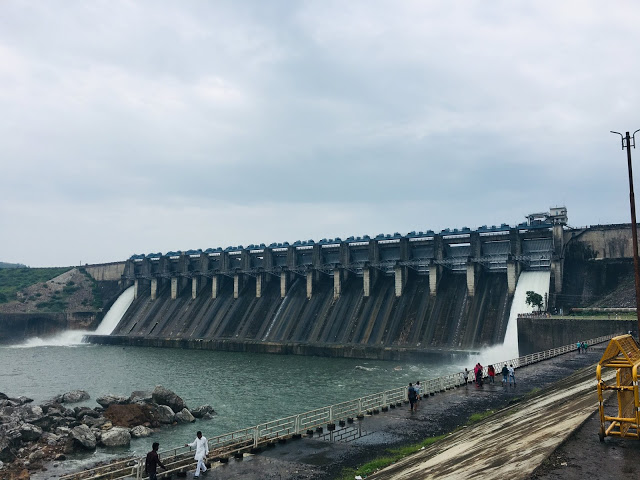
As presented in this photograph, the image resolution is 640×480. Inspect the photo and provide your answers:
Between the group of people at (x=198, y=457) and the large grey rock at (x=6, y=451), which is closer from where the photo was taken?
the group of people at (x=198, y=457)

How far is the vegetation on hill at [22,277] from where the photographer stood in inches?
4923

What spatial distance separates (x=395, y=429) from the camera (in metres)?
24.6

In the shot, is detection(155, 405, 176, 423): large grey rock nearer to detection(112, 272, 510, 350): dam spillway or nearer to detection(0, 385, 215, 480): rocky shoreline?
detection(0, 385, 215, 480): rocky shoreline

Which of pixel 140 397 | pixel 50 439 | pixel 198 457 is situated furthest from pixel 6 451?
pixel 198 457

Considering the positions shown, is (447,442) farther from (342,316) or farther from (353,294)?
(353,294)

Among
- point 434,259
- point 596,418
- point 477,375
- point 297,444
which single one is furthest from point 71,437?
point 434,259

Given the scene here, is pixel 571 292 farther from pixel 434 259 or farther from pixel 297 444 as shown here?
pixel 297 444

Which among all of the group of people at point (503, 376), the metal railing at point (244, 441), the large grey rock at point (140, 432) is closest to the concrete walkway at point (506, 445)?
the metal railing at point (244, 441)

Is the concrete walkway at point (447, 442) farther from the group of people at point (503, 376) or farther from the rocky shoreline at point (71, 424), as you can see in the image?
the rocky shoreline at point (71, 424)

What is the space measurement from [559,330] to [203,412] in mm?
37151

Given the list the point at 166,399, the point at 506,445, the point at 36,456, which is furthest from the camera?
the point at 166,399

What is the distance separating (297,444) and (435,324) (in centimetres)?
5101

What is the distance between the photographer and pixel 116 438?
106 feet

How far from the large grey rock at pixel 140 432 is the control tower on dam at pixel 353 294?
36.5 m
